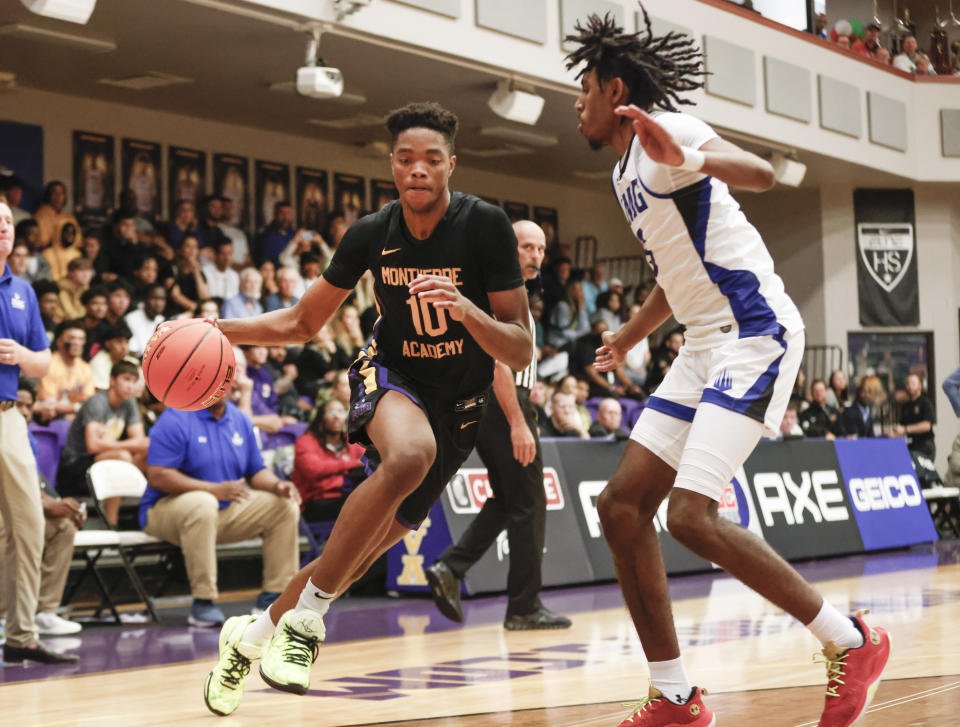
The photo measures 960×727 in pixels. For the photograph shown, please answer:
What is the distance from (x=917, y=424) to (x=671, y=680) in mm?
12987

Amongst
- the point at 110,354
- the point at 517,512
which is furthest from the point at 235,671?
the point at 110,354

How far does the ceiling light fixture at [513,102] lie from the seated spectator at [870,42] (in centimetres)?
746

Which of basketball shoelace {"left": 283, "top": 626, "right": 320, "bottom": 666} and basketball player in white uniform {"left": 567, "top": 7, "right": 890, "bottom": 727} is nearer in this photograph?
basketball player in white uniform {"left": 567, "top": 7, "right": 890, "bottom": 727}

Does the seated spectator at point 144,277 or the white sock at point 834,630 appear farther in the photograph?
the seated spectator at point 144,277

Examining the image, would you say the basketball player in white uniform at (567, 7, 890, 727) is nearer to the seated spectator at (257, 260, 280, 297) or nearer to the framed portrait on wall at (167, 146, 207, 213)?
the seated spectator at (257, 260, 280, 297)

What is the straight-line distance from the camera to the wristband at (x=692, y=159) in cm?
336

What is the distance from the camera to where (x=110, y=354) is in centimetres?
956

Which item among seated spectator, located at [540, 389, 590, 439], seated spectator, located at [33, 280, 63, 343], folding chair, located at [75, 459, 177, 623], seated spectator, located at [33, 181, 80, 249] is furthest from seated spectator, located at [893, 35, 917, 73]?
folding chair, located at [75, 459, 177, 623]

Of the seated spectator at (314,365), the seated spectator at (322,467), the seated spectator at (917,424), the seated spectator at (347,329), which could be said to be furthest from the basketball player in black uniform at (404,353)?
the seated spectator at (917,424)

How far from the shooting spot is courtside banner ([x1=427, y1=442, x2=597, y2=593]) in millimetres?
8594

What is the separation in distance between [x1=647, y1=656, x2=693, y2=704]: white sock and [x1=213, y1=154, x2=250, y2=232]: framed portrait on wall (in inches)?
447

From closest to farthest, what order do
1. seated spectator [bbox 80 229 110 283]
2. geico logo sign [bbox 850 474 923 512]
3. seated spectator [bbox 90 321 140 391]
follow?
seated spectator [bbox 90 321 140 391]
seated spectator [bbox 80 229 110 283]
geico logo sign [bbox 850 474 923 512]

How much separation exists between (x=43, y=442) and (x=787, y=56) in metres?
10.9

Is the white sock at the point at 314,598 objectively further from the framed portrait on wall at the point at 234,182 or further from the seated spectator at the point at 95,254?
the framed portrait on wall at the point at 234,182
